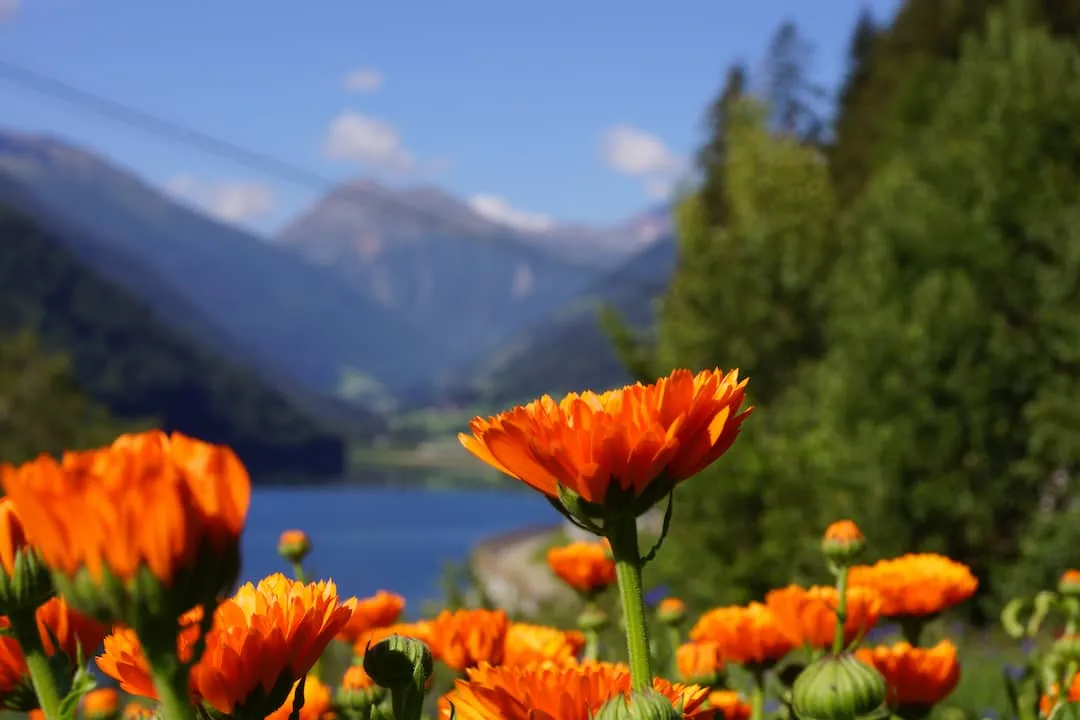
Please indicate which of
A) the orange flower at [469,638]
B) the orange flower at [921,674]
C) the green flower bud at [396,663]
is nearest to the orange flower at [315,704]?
the orange flower at [469,638]

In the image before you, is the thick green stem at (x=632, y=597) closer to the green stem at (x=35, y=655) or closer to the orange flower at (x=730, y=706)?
the green stem at (x=35, y=655)

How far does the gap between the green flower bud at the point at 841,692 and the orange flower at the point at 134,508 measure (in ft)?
1.72

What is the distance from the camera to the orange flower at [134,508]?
53 cm

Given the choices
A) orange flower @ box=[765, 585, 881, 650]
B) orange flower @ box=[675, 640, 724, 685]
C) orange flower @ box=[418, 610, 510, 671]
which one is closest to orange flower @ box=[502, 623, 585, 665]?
orange flower @ box=[418, 610, 510, 671]

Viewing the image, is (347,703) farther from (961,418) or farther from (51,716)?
(961,418)

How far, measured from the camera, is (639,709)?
67cm

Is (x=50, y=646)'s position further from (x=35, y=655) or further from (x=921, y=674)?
(x=921, y=674)

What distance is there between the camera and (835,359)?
10.1 meters

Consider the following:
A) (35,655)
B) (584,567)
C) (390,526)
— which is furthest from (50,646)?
(390,526)

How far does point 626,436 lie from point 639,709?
18cm

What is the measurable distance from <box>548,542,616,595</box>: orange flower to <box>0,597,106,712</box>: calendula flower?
104 cm

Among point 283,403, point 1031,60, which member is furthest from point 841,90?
point 283,403

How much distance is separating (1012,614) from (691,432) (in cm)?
105

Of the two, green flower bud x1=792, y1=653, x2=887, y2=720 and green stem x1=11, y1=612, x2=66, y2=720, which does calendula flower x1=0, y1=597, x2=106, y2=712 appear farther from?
green flower bud x1=792, y1=653, x2=887, y2=720
